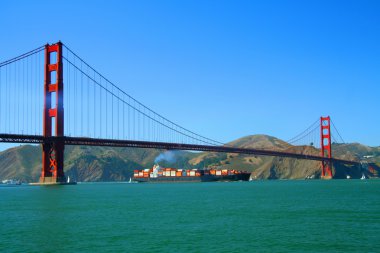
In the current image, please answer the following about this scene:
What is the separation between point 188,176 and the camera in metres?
127

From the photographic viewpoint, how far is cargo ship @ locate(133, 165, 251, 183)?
126 meters

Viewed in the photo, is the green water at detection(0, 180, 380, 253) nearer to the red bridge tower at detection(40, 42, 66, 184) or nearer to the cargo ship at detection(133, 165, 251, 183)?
the red bridge tower at detection(40, 42, 66, 184)

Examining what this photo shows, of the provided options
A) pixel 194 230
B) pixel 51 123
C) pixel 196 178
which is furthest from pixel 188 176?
pixel 194 230

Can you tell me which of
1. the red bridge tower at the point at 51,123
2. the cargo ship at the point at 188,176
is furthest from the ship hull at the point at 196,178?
the red bridge tower at the point at 51,123

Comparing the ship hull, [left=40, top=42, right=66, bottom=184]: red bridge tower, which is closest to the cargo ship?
the ship hull

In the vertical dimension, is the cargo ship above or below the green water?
below

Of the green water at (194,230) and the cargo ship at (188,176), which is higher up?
the green water at (194,230)

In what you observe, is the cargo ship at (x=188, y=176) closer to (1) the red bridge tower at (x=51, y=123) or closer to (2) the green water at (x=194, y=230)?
(1) the red bridge tower at (x=51, y=123)

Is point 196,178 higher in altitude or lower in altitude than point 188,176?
lower

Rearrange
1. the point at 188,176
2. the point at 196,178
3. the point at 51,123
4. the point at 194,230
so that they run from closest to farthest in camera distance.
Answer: the point at 194,230, the point at 51,123, the point at 196,178, the point at 188,176

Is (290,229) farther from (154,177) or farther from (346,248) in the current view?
(154,177)

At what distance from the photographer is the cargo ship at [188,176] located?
126 meters

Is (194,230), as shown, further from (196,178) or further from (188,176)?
(188,176)

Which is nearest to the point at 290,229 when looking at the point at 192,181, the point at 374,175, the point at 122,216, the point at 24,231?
the point at 122,216
